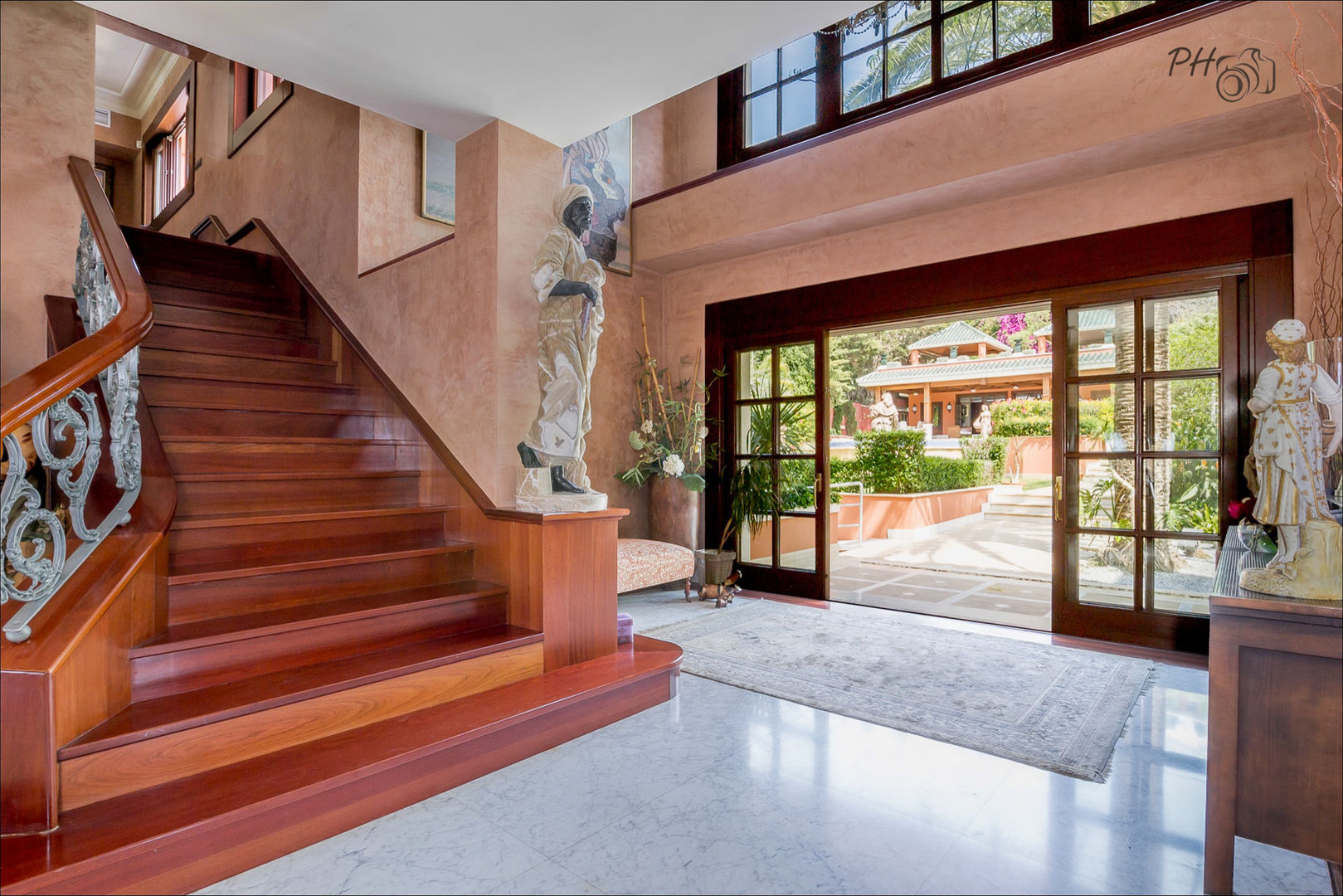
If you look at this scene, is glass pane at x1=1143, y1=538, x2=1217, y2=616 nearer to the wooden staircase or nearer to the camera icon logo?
the camera icon logo

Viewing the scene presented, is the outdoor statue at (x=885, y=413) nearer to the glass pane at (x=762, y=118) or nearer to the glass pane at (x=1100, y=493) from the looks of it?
the glass pane at (x=762, y=118)

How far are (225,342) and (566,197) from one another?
2605 mm

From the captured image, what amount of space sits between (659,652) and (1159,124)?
145 inches

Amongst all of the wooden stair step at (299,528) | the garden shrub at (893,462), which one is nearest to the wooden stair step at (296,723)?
the wooden stair step at (299,528)

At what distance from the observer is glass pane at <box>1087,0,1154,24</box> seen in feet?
12.7

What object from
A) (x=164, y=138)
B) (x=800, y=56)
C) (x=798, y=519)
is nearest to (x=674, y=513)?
(x=798, y=519)

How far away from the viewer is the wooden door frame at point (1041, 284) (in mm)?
3559

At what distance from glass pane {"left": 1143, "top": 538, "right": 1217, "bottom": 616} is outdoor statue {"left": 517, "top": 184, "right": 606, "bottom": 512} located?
3.36 m

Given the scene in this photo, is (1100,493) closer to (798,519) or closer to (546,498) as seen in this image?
(798,519)

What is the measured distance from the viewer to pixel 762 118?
18.7 feet

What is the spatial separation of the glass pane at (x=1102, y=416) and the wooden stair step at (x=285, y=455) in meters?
4.03

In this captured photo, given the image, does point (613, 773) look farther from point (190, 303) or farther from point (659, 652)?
point (190, 303)

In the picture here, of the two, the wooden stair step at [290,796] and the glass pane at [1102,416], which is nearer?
the wooden stair step at [290,796]

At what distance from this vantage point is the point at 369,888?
1.70m
